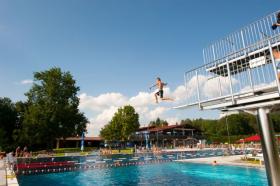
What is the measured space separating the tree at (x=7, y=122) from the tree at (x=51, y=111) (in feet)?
11.7

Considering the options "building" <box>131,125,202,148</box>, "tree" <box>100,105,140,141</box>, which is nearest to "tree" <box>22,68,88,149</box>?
"tree" <box>100,105,140,141</box>

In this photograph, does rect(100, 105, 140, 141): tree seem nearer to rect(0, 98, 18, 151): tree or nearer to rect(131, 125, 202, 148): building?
rect(131, 125, 202, 148): building

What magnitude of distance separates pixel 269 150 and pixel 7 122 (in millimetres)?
58735

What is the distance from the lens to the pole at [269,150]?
6.20 metres

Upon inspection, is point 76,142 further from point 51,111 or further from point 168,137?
point 51,111

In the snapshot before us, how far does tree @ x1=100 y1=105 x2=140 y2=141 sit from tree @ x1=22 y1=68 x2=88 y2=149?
1880 centimetres

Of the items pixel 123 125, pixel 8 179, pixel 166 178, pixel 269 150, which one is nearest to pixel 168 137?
pixel 123 125

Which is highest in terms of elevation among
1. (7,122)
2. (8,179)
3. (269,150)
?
(7,122)

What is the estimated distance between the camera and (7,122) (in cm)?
5550

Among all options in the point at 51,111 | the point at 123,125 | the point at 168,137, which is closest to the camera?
the point at 51,111

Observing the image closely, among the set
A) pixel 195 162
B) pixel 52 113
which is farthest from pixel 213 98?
pixel 52 113

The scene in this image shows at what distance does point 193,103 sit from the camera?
8.34m

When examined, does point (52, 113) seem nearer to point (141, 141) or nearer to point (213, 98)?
point (141, 141)

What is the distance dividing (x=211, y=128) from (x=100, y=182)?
3379 inches
